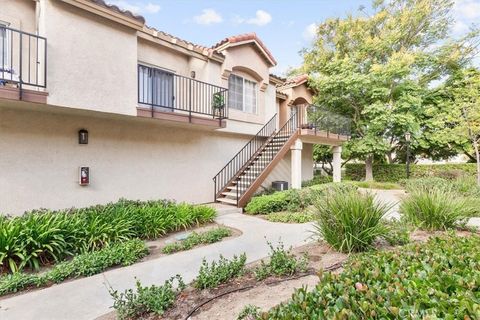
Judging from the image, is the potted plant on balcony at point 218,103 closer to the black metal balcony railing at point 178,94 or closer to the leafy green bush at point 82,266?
the black metal balcony railing at point 178,94

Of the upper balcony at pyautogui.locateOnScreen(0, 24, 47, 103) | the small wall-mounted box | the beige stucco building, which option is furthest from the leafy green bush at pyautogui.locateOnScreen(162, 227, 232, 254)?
the upper balcony at pyautogui.locateOnScreen(0, 24, 47, 103)

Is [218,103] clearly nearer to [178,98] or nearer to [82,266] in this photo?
[178,98]

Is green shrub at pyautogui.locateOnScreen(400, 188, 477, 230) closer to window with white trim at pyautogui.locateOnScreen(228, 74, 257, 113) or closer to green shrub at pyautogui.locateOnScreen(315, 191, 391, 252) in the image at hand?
green shrub at pyautogui.locateOnScreen(315, 191, 391, 252)

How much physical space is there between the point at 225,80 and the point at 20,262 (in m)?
9.16

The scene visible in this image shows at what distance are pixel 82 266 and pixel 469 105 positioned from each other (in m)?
19.6

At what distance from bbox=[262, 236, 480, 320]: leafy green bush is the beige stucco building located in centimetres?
695

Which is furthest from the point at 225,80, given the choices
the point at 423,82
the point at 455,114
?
the point at 423,82

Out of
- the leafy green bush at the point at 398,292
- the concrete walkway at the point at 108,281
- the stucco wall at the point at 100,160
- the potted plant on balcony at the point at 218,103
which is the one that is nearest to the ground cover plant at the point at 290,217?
the concrete walkway at the point at 108,281

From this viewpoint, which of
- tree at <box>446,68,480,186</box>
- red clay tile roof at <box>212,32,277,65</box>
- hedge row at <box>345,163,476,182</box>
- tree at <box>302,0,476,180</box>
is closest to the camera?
red clay tile roof at <box>212,32,277,65</box>

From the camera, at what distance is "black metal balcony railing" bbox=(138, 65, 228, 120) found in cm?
885

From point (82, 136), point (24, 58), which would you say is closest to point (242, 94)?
point (82, 136)

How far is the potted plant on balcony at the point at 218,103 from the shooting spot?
10000 millimetres

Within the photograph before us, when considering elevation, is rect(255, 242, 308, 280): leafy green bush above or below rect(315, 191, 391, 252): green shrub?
below

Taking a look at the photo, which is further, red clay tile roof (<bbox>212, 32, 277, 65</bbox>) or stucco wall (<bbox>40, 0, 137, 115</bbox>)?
red clay tile roof (<bbox>212, 32, 277, 65</bbox>)
